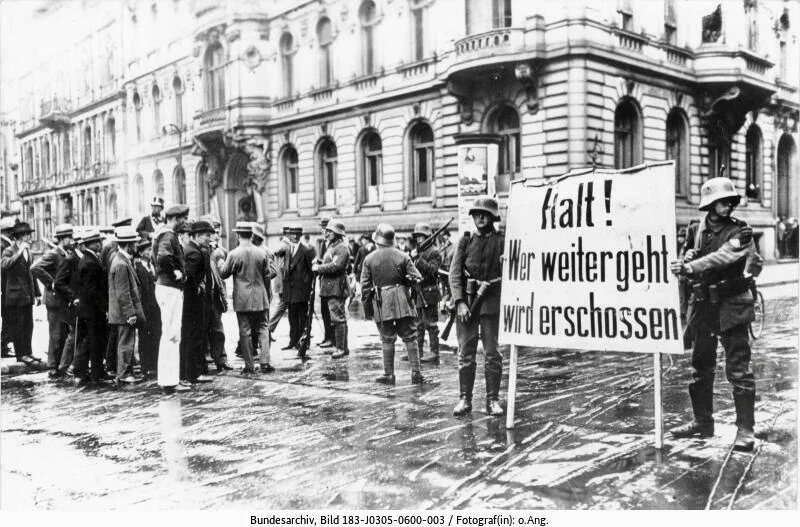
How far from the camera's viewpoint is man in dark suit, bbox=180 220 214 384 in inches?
342

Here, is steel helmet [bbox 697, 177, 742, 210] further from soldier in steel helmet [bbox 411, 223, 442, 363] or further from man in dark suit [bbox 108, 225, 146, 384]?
man in dark suit [bbox 108, 225, 146, 384]

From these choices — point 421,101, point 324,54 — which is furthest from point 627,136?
point 324,54

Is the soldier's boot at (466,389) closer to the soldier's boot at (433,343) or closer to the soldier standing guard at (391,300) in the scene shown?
the soldier standing guard at (391,300)

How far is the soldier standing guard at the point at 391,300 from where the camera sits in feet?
28.1

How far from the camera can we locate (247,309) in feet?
31.4

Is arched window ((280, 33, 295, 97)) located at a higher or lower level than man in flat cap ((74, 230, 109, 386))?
higher

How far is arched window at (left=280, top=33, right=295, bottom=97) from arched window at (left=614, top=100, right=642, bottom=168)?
13.5 meters

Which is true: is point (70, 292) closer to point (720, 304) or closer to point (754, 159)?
point (720, 304)

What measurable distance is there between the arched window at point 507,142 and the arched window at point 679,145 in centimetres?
489

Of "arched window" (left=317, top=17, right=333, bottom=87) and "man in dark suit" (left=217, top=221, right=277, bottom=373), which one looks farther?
"arched window" (left=317, top=17, right=333, bottom=87)

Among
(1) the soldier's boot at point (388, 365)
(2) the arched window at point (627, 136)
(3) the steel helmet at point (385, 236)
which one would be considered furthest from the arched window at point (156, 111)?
(1) the soldier's boot at point (388, 365)

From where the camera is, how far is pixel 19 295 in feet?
35.4

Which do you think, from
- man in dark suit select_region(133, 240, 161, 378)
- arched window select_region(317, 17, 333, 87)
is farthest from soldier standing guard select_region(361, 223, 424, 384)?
arched window select_region(317, 17, 333, 87)

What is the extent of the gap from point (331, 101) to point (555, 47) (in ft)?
33.2
